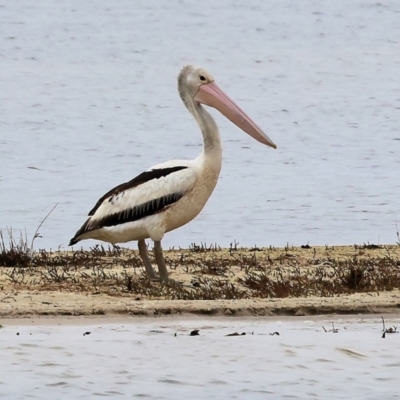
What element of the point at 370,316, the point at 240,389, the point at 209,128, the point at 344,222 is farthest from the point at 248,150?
the point at 240,389

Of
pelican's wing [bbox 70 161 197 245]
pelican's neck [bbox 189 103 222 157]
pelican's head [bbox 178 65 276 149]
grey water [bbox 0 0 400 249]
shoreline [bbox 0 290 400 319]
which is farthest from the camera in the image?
grey water [bbox 0 0 400 249]

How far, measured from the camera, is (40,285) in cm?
1121

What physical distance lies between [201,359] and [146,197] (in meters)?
2.87

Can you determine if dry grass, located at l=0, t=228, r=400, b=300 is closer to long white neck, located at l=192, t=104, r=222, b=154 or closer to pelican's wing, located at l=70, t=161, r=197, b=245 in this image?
pelican's wing, located at l=70, t=161, r=197, b=245

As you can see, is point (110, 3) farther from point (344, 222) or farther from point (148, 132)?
point (344, 222)

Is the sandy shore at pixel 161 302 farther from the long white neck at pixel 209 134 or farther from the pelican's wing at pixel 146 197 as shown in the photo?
the long white neck at pixel 209 134

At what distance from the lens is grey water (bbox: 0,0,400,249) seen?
1912 centimetres

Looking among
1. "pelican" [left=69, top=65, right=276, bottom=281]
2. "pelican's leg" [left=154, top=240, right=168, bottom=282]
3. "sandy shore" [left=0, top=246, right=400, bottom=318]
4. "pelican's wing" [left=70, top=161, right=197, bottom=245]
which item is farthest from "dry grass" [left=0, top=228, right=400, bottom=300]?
"pelican's wing" [left=70, top=161, right=197, bottom=245]

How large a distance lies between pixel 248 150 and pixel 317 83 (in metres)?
15.4

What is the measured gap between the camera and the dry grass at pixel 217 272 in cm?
1095

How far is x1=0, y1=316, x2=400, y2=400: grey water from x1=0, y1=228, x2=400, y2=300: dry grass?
0.93 meters

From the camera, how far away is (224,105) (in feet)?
41.3

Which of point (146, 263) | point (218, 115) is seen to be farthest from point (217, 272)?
point (218, 115)

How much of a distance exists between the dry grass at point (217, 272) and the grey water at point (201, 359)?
929 millimetres
